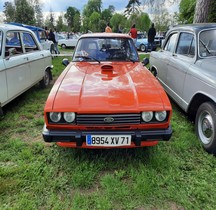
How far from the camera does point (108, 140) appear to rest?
268 cm

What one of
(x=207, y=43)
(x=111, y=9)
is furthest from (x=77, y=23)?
(x=207, y=43)

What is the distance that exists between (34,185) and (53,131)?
688 millimetres

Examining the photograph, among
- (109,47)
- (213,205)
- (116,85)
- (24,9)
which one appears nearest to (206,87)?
(116,85)

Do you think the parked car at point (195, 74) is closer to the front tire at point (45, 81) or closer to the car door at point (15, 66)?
the car door at point (15, 66)

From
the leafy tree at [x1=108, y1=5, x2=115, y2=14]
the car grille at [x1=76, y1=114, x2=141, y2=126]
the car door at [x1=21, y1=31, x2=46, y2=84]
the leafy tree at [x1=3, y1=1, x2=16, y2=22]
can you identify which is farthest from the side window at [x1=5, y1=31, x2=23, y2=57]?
the leafy tree at [x1=108, y1=5, x2=115, y2=14]

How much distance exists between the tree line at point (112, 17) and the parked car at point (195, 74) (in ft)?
11.6

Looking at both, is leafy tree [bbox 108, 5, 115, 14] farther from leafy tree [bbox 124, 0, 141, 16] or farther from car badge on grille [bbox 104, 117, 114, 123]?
car badge on grille [bbox 104, 117, 114, 123]

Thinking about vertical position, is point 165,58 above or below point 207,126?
above

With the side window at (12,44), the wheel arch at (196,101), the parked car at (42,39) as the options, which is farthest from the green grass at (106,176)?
the parked car at (42,39)

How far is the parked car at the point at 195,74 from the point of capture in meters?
3.33

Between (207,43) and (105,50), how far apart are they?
196 centimetres

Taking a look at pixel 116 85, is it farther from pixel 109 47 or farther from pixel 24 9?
pixel 24 9

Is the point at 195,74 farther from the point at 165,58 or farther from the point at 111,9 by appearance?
the point at 111,9

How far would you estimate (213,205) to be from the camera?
2.38 meters
